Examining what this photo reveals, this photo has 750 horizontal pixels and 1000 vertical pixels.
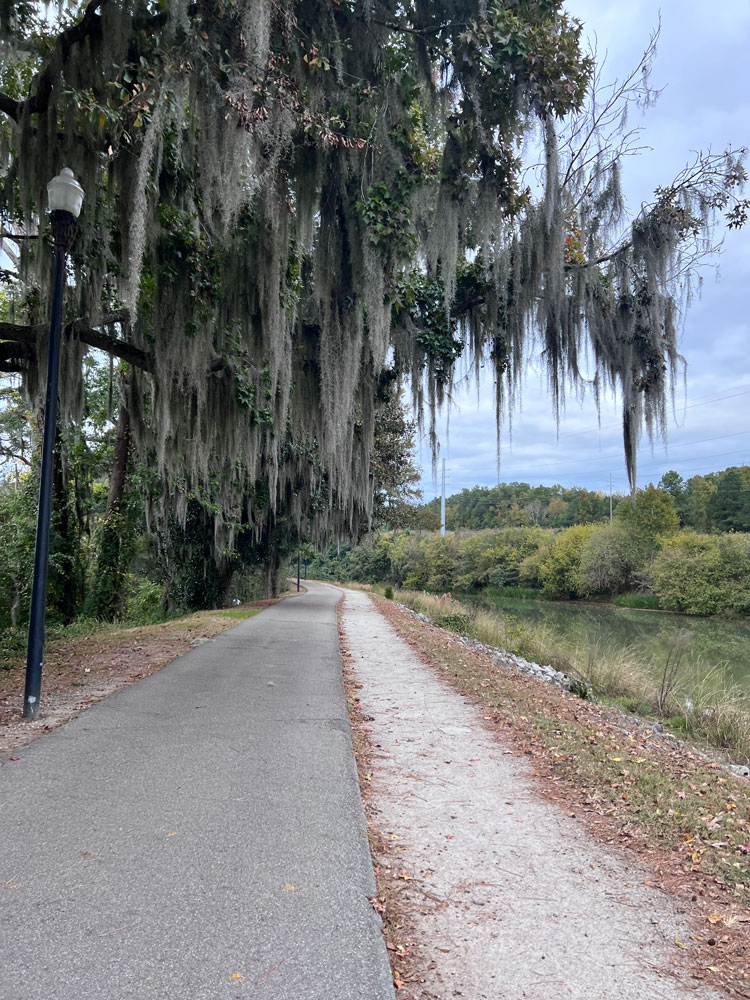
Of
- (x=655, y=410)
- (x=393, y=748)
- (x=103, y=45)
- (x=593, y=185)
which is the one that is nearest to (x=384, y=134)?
(x=103, y=45)

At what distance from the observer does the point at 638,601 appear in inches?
1607

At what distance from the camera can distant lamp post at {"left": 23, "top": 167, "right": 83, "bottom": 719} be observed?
454 cm

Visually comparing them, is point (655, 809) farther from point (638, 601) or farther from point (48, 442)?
point (638, 601)

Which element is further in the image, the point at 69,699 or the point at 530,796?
the point at 69,699

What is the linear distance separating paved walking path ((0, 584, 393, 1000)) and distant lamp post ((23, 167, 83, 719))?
517 millimetres

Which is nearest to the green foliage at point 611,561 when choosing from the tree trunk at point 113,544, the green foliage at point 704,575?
the green foliage at point 704,575

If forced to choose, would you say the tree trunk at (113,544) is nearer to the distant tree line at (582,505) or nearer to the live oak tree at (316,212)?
the live oak tree at (316,212)

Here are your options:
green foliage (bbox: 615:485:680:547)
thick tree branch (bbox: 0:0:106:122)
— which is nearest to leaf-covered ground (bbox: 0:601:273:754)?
thick tree branch (bbox: 0:0:106:122)

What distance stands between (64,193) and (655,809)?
5.85 meters

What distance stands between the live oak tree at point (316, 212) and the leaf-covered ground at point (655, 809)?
4.06 m

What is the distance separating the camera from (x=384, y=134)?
582cm

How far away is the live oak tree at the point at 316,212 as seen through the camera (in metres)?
5.07

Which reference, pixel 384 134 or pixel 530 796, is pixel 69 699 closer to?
pixel 530 796

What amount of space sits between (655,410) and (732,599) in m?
30.8
